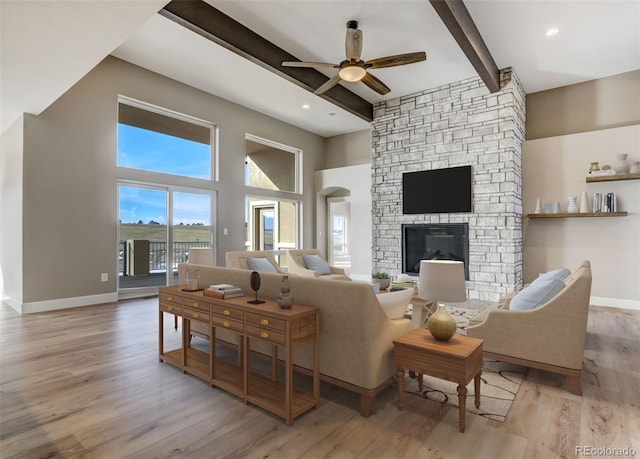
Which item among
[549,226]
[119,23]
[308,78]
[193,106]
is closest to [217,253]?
[193,106]

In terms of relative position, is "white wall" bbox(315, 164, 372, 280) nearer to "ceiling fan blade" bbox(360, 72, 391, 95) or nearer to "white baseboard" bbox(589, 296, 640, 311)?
"ceiling fan blade" bbox(360, 72, 391, 95)

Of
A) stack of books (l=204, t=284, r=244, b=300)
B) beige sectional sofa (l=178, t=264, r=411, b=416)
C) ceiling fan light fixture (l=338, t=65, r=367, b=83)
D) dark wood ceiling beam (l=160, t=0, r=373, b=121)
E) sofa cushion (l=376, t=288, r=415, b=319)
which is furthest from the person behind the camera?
ceiling fan light fixture (l=338, t=65, r=367, b=83)

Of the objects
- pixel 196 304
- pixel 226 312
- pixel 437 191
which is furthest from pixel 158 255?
pixel 437 191

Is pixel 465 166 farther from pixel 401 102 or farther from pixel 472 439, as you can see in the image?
pixel 472 439

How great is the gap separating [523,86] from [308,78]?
3.84m

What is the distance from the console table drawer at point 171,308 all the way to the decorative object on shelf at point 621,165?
20.6 feet

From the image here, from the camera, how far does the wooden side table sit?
1888 mm

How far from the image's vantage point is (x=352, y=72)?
13.3ft

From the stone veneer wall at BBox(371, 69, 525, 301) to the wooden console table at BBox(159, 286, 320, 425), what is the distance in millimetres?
4517

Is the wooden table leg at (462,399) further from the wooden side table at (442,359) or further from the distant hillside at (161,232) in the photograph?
the distant hillside at (161,232)

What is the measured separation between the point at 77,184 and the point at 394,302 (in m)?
5.07

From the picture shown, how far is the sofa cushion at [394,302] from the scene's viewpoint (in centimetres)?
228

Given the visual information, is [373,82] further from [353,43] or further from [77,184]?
[77,184]

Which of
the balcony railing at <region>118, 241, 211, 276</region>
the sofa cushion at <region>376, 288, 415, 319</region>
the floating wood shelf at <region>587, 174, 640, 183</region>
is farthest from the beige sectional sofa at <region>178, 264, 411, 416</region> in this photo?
the floating wood shelf at <region>587, 174, 640, 183</region>
